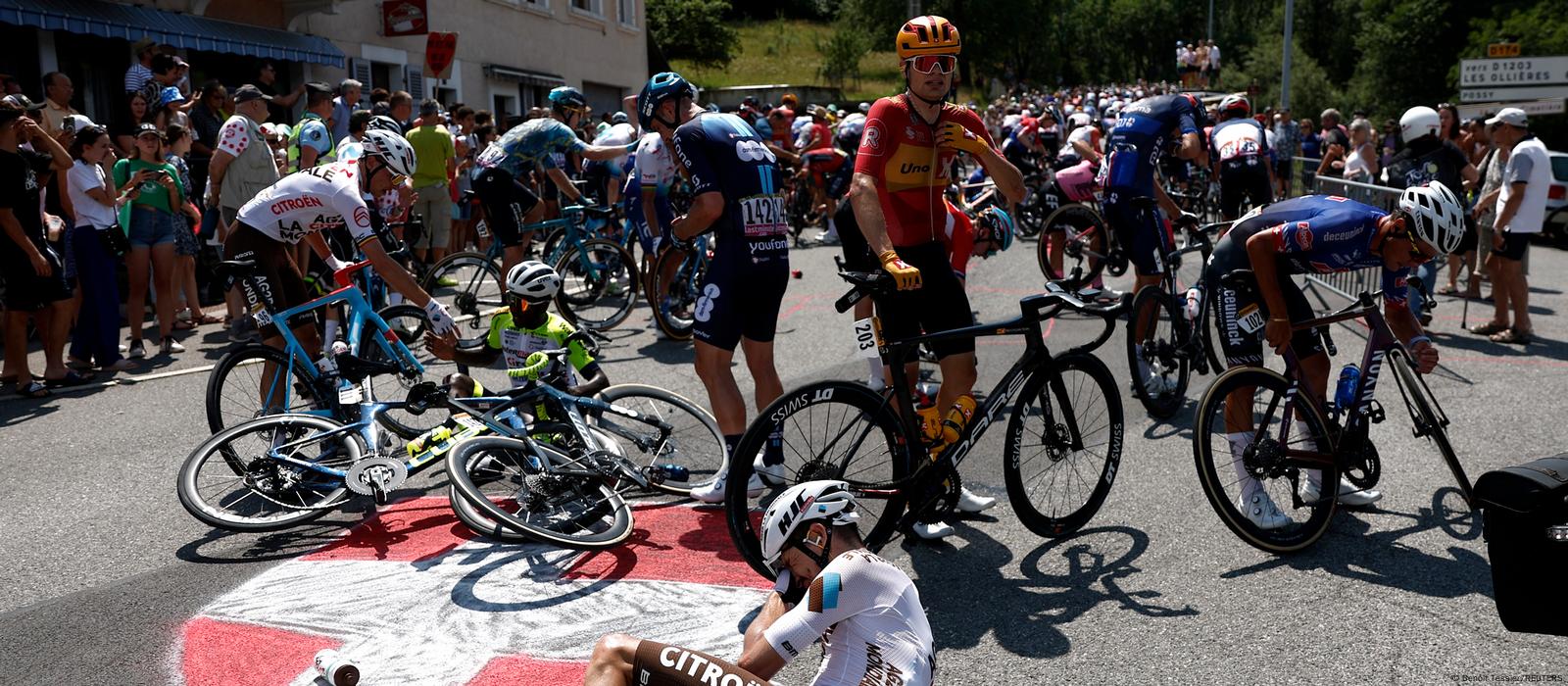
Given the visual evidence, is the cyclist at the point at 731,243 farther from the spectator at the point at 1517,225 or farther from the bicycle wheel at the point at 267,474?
the spectator at the point at 1517,225

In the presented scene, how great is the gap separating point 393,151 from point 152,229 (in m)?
3.75

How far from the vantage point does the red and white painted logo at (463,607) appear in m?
4.52

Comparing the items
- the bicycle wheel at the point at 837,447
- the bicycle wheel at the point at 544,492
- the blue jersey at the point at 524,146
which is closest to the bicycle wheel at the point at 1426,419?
the bicycle wheel at the point at 837,447

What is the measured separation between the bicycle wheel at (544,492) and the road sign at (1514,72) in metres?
26.0

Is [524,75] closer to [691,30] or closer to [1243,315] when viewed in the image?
[1243,315]

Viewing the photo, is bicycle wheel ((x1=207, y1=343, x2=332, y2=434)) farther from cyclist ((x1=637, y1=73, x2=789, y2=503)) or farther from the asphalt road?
cyclist ((x1=637, y1=73, x2=789, y2=503))

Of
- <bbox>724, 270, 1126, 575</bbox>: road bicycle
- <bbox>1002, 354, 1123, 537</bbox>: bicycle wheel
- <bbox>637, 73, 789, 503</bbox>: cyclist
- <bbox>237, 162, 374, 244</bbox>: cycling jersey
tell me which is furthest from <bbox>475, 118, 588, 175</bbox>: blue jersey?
<bbox>1002, 354, 1123, 537</bbox>: bicycle wheel

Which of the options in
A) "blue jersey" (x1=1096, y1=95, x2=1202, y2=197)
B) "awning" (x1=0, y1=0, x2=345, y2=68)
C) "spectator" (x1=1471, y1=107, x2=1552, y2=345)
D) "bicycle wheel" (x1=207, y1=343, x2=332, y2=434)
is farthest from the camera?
"awning" (x1=0, y1=0, x2=345, y2=68)

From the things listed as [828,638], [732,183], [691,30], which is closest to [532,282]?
[732,183]

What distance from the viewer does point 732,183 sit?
614 centimetres

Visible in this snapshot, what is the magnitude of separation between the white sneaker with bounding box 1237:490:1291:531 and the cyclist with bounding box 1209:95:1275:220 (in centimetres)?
873

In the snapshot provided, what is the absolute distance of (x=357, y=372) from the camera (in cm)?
643

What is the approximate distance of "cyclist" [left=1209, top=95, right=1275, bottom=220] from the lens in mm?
13734

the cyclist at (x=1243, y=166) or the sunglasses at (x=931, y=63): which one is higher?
the sunglasses at (x=931, y=63)
